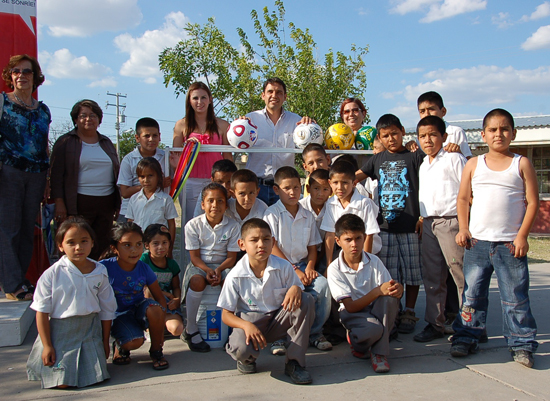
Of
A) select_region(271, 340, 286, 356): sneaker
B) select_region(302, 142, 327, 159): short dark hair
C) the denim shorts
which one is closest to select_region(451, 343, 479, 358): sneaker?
select_region(271, 340, 286, 356): sneaker

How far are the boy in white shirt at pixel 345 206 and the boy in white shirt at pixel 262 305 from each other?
2.41ft

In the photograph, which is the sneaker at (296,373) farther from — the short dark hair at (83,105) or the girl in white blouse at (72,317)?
the short dark hair at (83,105)

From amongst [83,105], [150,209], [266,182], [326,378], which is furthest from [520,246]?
[83,105]

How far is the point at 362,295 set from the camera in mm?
3332

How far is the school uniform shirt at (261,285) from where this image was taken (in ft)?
10.2

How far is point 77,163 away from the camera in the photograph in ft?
13.7

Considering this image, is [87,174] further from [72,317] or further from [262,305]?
[262,305]

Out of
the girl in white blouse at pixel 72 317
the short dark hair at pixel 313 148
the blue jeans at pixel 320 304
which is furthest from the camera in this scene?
the short dark hair at pixel 313 148

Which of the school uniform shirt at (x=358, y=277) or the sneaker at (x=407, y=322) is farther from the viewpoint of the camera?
the sneaker at (x=407, y=322)

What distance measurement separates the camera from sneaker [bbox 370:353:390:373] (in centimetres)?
299

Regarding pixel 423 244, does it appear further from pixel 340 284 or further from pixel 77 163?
pixel 77 163

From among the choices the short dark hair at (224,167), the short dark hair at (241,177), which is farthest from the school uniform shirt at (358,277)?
the short dark hair at (224,167)

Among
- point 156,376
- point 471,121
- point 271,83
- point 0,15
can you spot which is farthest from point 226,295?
point 471,121

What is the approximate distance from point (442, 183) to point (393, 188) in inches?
16.8
